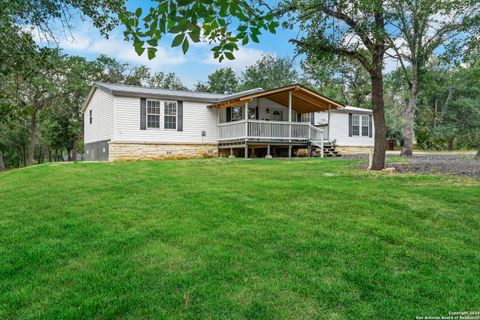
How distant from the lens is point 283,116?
19.6 metres

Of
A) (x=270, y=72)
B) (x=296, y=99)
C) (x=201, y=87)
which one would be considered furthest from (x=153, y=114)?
(x=270, y=72)

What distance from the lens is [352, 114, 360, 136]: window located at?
21.0m

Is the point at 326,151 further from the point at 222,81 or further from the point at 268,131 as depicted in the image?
the point at 222,81

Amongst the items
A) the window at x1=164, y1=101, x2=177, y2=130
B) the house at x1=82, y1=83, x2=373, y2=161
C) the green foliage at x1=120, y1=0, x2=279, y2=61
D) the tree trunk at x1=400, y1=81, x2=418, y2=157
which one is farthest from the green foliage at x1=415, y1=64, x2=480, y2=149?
the green foliage at x1=120, y1=0, x2=279, y2=61

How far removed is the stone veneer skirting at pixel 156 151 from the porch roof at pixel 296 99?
7.58 ft

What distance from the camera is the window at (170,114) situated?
52.9ft

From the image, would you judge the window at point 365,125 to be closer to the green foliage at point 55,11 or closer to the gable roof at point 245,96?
the gable roof at point 245,96

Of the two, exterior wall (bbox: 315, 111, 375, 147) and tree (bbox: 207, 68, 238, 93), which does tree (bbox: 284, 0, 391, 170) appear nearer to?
exterior wall (bbox: 315, 111, 375, 147)

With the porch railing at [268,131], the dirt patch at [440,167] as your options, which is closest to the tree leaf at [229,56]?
the dirt patch at [440,167]

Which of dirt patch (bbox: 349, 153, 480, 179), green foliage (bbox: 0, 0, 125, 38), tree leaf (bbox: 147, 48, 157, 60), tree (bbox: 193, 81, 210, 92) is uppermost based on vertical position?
tree (bbox: 193, 81, 210, 92)

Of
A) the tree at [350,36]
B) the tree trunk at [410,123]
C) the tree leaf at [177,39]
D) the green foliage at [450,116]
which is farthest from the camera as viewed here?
the green foliage at [450,116]

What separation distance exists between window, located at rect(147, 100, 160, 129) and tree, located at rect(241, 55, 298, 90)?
26.9 metres

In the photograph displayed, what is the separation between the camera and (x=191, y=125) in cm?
1670

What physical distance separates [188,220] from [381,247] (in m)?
2.26
